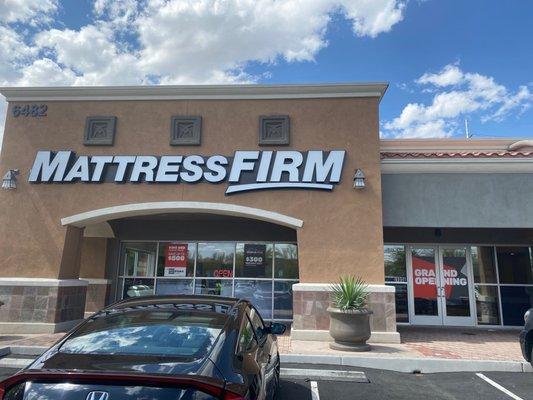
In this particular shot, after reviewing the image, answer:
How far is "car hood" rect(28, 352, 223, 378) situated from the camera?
9.68 feet

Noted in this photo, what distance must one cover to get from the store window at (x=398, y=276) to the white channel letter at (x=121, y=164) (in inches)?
331

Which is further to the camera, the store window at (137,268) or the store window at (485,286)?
the store window at (137,268)

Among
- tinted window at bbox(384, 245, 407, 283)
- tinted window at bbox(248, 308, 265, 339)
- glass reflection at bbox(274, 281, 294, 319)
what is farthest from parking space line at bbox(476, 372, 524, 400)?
glass reflection at bbox(274, 281, 294, 319)

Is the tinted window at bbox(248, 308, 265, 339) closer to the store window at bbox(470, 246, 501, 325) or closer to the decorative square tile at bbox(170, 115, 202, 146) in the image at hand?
the decorative square tile at bbox(170, 115, 202, 146)

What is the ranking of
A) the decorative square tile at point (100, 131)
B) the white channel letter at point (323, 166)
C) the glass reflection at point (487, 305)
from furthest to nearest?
1. the glass reflection at point (487, 305)
2. the decorative square tile at point (100, 131)
3. the white channel letter at point (323, 166)

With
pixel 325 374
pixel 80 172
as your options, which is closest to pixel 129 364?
pixel 325 374

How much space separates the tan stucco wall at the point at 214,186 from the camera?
11438 mm

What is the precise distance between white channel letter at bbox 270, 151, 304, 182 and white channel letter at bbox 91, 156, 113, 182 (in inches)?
181

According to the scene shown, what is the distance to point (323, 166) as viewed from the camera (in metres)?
11.8

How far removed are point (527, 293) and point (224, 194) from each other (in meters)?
10.1

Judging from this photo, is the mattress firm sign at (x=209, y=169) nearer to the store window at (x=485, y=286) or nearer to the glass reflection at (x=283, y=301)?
the glass reflection at (x=283, y=301)

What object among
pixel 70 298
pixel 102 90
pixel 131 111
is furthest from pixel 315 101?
pixel 70 298

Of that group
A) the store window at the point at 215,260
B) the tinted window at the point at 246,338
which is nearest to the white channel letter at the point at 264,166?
the store window at the point at 215,260

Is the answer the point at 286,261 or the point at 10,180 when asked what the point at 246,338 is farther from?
the point at 10,180
